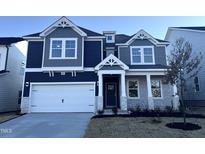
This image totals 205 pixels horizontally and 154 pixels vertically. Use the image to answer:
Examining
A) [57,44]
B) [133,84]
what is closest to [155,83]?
[133,84]

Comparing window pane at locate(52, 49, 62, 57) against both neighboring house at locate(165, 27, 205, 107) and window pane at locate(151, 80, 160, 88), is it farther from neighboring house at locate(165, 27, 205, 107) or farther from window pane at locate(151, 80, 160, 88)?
neighboring house at locate(165, 27, 205, 107)

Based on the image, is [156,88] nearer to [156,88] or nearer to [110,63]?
[156,88]

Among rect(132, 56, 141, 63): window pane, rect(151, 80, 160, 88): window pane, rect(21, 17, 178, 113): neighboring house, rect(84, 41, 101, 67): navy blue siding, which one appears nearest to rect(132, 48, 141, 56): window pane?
rect(21, 17, 178, 113): neighboring house

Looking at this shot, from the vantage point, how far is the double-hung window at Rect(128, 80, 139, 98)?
16.2m

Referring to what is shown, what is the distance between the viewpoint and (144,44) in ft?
55.5

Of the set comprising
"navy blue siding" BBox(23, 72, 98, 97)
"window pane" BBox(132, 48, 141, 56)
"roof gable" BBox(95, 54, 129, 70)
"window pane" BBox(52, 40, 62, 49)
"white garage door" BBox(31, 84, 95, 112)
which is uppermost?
"window pane" BBox(52, 40, 62, 49)

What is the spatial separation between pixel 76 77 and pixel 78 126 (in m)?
6.41

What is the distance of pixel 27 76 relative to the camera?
50.4 feet

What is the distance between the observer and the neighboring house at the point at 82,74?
48.7 ft

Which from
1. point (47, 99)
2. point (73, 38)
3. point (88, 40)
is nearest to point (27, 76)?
point (47, 99)

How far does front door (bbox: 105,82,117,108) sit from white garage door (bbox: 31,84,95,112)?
2.01m

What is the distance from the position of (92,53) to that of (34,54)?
16.8ft
